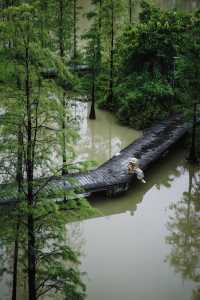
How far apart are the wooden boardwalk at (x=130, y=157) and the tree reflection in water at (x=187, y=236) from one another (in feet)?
7.89

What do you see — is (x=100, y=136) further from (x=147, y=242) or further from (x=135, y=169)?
(x=147, y=242)

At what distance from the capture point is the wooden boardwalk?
1995cm

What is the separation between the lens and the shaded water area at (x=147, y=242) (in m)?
15.2

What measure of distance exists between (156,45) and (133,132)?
556 centimetres

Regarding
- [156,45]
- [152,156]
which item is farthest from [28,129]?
[156,45]

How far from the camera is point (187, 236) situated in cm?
1806

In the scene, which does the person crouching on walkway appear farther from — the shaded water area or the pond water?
the pond water

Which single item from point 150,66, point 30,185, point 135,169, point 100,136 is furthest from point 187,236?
point 150,66

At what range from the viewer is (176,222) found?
18875 millimetres

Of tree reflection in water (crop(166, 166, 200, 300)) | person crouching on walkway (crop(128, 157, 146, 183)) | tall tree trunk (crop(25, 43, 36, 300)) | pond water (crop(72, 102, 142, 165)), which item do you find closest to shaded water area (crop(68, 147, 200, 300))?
tree reflection in water (crop(166, 166, 200, 300))

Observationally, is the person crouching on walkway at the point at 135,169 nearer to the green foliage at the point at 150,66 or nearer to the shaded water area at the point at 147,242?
the shaded water area at the point at 147,242

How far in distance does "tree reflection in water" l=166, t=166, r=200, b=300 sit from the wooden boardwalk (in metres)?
2.41

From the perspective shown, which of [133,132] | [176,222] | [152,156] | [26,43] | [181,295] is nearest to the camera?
[26,43]

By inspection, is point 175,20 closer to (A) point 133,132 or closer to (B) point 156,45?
(B) point 156,45
